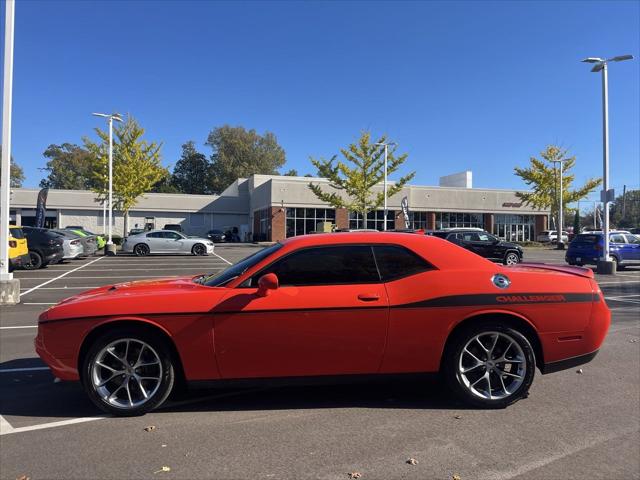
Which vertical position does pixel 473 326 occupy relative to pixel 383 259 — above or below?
below

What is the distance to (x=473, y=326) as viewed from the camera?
429 cm

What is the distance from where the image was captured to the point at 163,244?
1054 inches

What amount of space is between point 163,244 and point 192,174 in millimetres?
73384

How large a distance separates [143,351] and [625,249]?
2110 cm

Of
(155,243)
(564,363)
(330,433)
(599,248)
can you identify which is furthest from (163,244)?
(564,363)

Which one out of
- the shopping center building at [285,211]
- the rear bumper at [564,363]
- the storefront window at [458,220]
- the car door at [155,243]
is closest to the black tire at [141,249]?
the car door at [155,243]

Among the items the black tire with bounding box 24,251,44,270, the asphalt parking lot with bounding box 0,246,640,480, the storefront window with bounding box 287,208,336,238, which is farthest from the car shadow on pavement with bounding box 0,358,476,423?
the storefront window with bounding box 287,208,336,238

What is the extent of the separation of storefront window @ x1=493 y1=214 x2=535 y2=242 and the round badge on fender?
5019 centimetres

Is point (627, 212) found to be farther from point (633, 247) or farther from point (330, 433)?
point (330, 433)

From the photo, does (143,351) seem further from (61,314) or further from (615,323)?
(615,323)

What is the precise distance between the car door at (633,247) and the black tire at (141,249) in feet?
74.7

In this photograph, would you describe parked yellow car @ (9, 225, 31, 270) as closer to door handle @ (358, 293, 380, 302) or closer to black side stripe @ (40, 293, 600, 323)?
black side stripe @ (40, 293, 600, 323)

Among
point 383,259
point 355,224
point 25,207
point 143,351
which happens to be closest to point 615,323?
point 383,259

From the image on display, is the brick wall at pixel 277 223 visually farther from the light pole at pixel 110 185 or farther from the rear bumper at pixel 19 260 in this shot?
the rear bumper at pixel 19 260
